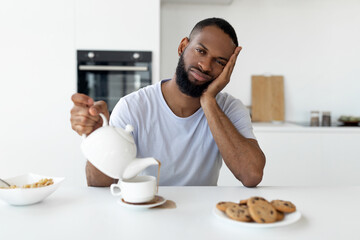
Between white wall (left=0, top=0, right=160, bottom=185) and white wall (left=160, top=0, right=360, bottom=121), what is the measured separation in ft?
2.26

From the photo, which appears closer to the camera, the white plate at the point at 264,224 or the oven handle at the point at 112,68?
the white plate at the point at 264,224

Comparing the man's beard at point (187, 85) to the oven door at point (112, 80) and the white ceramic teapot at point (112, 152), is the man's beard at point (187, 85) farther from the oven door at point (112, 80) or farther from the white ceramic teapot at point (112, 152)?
the oven door at point (112, 80)

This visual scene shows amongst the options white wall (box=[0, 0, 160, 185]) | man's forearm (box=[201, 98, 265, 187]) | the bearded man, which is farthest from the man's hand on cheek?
white wall (box=[0, 0, 160, 185])

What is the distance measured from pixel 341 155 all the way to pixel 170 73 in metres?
1.69

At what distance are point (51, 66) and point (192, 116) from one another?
1.65 metres

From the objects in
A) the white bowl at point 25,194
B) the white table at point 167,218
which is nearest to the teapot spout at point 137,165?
the white table at point 167,218

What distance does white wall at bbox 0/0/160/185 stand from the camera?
2.78 m

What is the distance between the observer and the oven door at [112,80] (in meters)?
2.84

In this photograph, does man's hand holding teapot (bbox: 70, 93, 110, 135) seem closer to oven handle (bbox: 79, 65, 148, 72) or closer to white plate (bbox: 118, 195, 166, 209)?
white plate (bbox: 118, 195, 166, 209)

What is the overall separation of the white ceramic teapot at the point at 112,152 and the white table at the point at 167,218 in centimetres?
14

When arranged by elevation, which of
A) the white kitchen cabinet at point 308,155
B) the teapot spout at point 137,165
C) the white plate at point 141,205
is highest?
the teapot spout at point 137,165

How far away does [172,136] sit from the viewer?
1585mm

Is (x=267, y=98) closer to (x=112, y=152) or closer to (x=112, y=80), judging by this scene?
(x=112, y=80)
